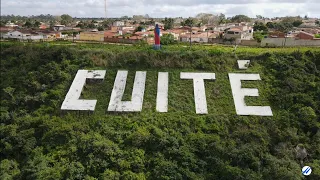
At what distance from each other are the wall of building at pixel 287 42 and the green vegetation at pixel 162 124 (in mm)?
6486

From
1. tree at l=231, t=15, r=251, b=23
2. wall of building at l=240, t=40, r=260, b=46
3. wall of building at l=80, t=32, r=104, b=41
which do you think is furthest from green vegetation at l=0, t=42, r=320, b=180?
tree at l=231, t=15, r=251, b=23

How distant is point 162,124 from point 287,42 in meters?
18.3

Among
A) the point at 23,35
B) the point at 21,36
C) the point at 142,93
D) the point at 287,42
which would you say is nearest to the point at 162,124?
the point at 142,93

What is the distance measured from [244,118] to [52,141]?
11.6m

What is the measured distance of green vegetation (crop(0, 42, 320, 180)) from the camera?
49.3ft

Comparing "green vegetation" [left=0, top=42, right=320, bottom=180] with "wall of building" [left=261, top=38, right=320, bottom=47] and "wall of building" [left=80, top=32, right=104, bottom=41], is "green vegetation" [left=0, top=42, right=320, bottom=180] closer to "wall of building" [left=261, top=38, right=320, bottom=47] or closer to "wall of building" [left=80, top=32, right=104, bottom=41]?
"wall of building" [left=261, top=38, right=320, bottom=47]

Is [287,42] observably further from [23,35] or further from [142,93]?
[23,35]

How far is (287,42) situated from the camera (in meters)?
28.8

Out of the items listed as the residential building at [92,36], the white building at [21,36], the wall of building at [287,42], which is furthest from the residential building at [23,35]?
the wall of building at [287,42]

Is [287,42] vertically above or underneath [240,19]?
underneath

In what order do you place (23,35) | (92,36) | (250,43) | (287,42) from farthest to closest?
1. (23,35)
2. (92,36)
3. (250,43)
4. (287,42)

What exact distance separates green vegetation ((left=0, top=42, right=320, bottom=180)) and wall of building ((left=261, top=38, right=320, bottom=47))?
6.49 m

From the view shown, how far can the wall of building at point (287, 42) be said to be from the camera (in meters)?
26.9

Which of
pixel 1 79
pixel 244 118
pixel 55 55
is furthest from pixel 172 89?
pixel 1 79
